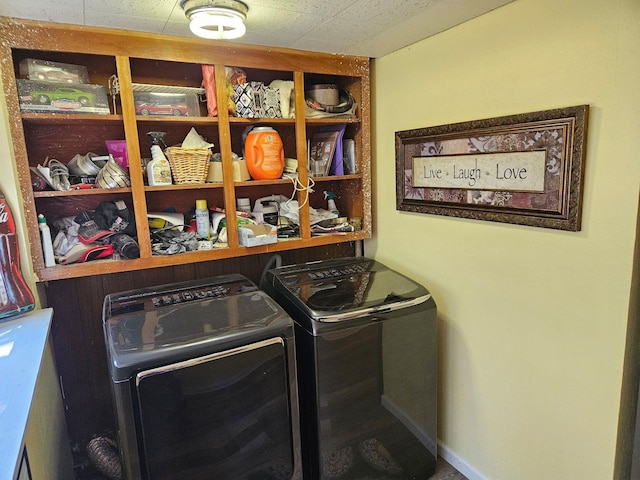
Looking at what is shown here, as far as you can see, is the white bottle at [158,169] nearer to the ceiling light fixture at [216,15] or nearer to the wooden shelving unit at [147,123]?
the wooden shelving unit at [147,123]

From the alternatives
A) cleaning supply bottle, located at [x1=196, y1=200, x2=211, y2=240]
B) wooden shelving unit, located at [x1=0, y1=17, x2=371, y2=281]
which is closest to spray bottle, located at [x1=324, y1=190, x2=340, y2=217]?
wooden shelving unit, located at [x1=0, y1=17, x2=371, y2=281]

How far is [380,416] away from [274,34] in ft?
5.49

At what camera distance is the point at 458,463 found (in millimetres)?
1973

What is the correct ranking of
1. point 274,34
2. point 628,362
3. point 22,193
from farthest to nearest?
point 274,34
point 22,193
point 628,362

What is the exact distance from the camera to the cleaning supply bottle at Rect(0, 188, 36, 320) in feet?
4.83

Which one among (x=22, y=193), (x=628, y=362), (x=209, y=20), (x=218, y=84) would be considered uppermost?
(x=209, y=20)

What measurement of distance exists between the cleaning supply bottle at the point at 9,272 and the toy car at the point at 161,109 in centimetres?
62

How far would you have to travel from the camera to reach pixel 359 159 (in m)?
2.25

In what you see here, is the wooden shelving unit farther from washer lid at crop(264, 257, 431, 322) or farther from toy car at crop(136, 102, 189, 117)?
washer lid at crop(264, 257, 431, 322)

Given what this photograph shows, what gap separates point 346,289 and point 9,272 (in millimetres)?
1289

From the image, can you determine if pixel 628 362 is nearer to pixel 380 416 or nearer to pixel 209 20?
pixel 380 416

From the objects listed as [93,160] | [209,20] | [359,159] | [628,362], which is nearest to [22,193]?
[93,160]

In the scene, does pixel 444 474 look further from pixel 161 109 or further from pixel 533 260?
pixel 161 109

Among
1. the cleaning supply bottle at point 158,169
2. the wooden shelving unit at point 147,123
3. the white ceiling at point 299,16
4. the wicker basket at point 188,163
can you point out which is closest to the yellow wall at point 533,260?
the white ceiling at point 299,16
